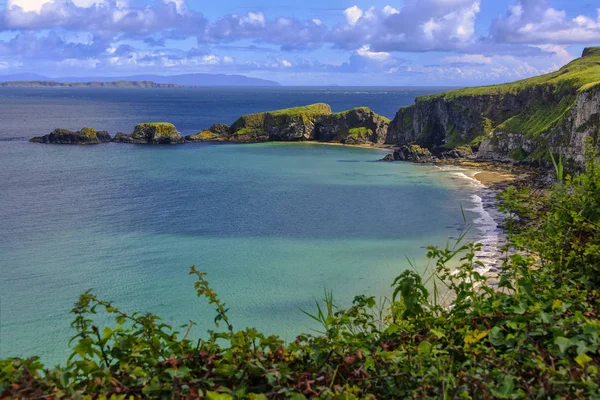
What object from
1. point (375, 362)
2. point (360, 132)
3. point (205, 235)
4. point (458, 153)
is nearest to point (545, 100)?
point (458, 153)

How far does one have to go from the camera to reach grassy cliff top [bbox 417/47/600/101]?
80200 mm

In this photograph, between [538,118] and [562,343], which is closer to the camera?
[562,343]

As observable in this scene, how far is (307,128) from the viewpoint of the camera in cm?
11888

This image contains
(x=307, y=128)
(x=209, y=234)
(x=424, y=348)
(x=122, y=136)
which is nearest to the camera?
(x=424, y=348)

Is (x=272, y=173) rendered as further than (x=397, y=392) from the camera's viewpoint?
Yes

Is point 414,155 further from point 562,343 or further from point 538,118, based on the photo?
point 562,343

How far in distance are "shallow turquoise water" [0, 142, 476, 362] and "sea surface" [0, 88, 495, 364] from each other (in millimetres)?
120

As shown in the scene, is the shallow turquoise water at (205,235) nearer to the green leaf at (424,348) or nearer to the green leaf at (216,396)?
the green leaf at (424,348)

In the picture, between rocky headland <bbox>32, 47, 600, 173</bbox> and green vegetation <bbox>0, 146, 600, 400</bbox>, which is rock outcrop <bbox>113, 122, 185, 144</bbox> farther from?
green vegetation <bbox>0, 146, 600, 400</bbox>

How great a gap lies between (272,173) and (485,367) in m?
72.3

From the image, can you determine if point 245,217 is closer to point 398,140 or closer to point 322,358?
point 322,358

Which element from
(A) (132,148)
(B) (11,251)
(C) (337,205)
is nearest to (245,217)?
(C) (337,205)

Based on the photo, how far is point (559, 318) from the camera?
5230 millimetres

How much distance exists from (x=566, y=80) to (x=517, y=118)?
29.7 feet
